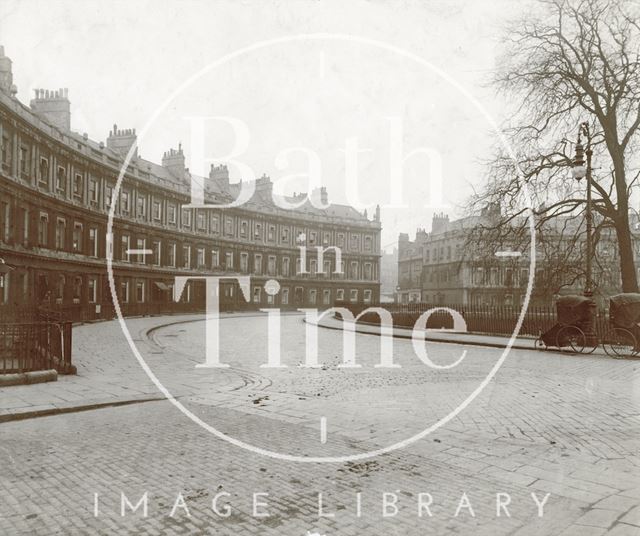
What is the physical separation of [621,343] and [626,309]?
3.90 ft

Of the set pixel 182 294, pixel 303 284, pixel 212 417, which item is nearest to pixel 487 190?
pixel 212 417

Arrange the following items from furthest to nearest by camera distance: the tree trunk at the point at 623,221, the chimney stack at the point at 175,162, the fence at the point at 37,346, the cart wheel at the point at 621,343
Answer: the chimney stack at the point at 175,162 → the tree trunk at the point at 623,221 → the cart wheel at the point at 621,343 → the fence at the point at 37,346

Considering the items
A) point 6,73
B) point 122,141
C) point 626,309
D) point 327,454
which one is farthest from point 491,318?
point 122,141

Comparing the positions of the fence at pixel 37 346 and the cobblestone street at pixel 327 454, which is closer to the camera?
the cobblestone street at pixel 327 454

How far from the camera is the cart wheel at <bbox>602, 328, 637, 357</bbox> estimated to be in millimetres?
15923

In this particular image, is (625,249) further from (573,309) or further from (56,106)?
(56,106)

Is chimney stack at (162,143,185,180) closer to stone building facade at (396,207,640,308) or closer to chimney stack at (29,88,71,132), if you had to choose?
chimney stack at (29,88,71,132)

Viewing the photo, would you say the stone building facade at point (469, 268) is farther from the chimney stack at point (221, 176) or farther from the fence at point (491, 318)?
the chimney stack at point (221, 176)

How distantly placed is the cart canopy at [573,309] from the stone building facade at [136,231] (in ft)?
56.7

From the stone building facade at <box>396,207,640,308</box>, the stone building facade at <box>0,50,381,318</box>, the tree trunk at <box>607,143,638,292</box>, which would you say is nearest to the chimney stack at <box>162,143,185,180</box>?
the stone building facade at <box>0,50,381,318</box>

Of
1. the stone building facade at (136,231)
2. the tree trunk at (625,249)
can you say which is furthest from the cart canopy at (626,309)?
the stone building facade at (136,231)

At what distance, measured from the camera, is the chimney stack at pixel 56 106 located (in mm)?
40469

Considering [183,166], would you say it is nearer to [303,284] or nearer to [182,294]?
[182,294]

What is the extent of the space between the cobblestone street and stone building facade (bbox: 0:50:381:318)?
13022 mm
